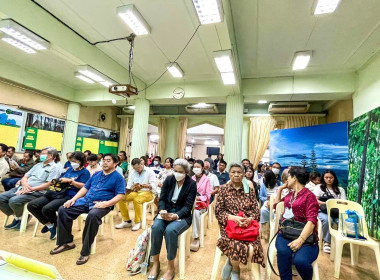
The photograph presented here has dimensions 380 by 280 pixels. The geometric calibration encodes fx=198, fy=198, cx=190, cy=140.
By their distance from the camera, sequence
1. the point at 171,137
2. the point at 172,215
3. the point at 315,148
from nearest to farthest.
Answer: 1. the point at 172,215
2. the point at 315,148
3. the point at 171,137

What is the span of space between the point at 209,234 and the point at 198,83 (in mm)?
3918

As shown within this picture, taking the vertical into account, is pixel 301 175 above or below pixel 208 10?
below

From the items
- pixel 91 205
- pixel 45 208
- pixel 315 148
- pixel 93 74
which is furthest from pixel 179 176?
pixel 315 148

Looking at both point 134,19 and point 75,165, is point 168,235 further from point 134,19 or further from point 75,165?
point 134,19

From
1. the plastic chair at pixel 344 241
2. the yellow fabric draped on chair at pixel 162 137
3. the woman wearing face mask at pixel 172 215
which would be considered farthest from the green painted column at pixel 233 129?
the yellow fabric draped on chair at pixel 162 137

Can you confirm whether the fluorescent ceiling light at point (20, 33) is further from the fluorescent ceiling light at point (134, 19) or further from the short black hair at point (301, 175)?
the short black hair at point (301, 175)

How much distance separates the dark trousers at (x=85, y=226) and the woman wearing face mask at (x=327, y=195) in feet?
9.77

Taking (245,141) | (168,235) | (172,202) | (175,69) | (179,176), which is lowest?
(168,235)

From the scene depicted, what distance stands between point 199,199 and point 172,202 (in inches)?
29.3

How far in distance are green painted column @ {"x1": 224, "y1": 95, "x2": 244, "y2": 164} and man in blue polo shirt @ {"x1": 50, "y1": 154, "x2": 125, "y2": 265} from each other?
3220mm

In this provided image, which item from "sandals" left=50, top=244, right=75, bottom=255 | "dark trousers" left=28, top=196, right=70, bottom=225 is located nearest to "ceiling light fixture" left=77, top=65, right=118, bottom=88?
"dark trousers" left=28, top=196, right=70, bottom=225

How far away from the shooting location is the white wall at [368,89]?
3672 millimetres

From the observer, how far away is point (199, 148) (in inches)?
563

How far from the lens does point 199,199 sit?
2.95m
